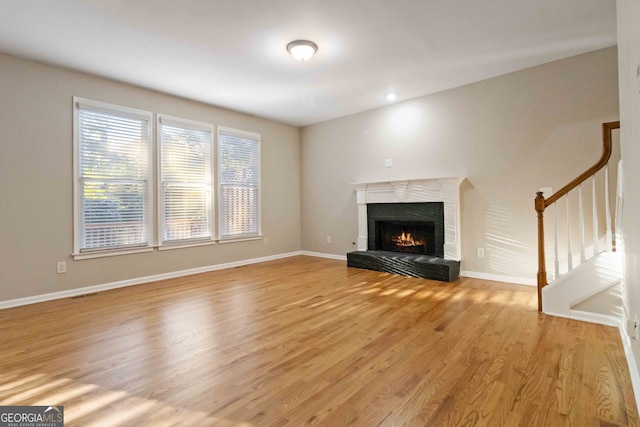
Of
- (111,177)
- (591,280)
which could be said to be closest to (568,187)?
(591,280)

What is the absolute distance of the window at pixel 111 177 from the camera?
12.3 feet

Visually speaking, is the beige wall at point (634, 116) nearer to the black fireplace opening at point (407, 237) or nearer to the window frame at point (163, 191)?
the black fireplace opening at point (407, 237)

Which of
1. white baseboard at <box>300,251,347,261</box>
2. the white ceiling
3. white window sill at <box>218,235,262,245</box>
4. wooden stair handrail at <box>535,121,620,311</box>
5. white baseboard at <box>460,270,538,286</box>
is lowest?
white baseboard at <box>460,270,538,286</box>

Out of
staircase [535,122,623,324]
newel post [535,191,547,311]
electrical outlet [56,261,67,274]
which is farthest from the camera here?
electrical outlet [56,261,67,274]

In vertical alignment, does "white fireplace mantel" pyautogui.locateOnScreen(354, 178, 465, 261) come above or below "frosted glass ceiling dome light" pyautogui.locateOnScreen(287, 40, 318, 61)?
below

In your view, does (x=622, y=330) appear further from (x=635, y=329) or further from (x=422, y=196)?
(x=422, y=196)

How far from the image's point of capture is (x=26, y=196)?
337 centimetres

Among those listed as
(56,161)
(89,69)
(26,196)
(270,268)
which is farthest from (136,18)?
(270,268)

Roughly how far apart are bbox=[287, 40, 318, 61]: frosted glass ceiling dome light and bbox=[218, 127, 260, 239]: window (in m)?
2.42

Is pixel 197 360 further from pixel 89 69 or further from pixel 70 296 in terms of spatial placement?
pixel 89 69

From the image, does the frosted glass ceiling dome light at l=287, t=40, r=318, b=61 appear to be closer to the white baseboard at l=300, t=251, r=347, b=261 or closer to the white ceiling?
the white ceiling

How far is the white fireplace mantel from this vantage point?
4.30 meters

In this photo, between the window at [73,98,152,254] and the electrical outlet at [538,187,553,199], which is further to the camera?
the window at [73,98,152,254]

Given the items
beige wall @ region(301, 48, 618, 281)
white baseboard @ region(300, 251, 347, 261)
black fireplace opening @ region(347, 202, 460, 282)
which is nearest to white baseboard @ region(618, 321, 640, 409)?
beige wall @ region(301, 48, 618, 281)
